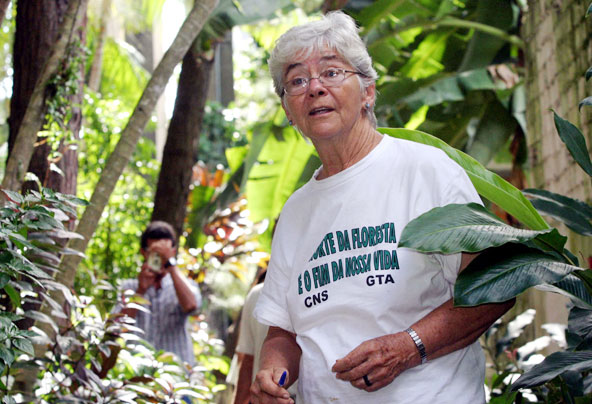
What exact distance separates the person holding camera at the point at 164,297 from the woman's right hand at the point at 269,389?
2801 millimetres

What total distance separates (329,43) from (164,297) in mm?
3083

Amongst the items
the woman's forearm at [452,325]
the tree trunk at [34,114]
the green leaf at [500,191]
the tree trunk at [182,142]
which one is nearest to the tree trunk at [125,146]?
the tree trunk at [34,114]

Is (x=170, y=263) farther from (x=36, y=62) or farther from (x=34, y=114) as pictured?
(x=34, y=114)

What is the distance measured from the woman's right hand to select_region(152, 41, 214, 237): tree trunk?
16.7 ft

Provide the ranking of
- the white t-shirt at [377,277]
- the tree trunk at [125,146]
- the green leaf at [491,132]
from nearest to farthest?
1. the white t-shirt at [377,277]
2. the tree trunk at [125,146]
3. the green leaf at [491,132]

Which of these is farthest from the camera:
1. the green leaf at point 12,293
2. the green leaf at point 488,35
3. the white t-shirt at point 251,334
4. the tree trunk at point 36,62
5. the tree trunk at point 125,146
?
the green leaf at point 488,35

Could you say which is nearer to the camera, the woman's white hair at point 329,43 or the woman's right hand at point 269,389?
the woman's right hand at point 269,389

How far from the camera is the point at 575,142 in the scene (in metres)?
2.60

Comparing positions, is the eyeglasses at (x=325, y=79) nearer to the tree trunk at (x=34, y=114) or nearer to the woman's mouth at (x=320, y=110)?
the woman's mouth at (x=320, y=110)

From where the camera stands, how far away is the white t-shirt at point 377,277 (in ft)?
7.82

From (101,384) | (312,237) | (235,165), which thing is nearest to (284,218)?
(312,237)

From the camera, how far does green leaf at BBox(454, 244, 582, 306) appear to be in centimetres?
211

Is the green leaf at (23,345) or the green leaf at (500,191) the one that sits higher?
the green leaf at (500,191)

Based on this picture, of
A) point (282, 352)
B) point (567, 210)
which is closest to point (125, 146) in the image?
point (282, 352)
